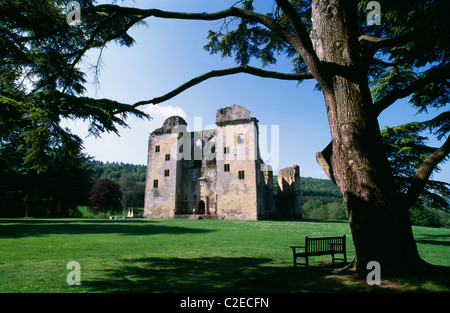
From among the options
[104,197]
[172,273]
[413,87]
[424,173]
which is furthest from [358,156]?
[104,197]

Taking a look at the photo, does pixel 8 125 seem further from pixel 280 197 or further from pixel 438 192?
pixel 280 197

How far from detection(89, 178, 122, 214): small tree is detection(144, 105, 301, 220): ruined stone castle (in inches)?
472

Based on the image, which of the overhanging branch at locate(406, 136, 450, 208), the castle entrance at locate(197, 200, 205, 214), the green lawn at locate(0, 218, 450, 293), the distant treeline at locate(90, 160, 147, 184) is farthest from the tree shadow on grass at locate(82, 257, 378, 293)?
the distant treeline at locate(90, 160, 147, 184)

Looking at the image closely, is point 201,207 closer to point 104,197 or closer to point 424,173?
point 104,197

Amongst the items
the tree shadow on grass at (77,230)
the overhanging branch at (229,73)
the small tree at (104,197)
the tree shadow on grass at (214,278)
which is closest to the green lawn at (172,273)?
the tree shadow on grass at (214,278)

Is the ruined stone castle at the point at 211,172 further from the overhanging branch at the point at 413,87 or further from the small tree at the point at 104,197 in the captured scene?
the overhanging branch at the point at 413,87

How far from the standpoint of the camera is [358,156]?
13.7 feet

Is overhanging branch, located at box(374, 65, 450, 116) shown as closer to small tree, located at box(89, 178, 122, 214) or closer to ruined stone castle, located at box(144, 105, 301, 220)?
ruined stone castle, located at box(144, 105, 301, 220)

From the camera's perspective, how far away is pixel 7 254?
7004mm

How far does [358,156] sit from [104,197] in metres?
46.7

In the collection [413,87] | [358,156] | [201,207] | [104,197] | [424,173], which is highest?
[413,87]
